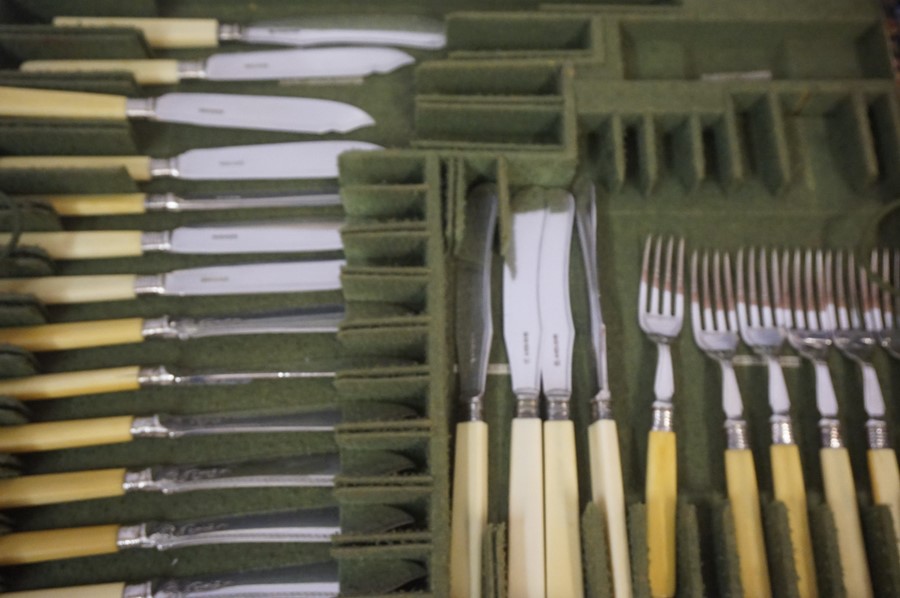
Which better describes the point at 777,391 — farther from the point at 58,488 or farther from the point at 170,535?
the point at 58,488

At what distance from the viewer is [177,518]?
115cm

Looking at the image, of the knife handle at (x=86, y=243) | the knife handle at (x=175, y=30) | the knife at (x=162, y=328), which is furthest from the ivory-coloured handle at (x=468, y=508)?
the knife handle at (x=175, y=30)

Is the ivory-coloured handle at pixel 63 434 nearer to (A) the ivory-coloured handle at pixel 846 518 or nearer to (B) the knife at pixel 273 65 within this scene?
(B) the knife at pixel 273 65

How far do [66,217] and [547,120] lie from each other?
84cm

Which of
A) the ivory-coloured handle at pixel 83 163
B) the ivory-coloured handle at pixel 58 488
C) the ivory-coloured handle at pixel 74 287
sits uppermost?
the ivory-coloured handle at pixel 83 163

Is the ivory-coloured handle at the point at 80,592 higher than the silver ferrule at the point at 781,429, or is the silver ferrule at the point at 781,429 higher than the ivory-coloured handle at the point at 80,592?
the silver ferrule at the point at 781,429

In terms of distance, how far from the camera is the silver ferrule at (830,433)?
3.75 feet

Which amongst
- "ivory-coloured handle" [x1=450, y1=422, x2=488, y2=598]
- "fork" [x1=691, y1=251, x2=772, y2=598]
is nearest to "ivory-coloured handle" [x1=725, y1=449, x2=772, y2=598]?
"fork" [x1=691, y1=251, x2=772, y2=598]

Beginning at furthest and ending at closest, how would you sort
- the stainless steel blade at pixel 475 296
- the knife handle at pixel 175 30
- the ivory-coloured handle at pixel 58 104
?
the knife handle at pixel 175 30
the ivory-coloured handle at pixel 58 104
the stainless steel blade at pixel 475 296

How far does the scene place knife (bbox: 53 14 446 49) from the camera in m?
1.39

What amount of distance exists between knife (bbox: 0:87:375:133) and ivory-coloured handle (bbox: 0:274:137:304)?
29cm

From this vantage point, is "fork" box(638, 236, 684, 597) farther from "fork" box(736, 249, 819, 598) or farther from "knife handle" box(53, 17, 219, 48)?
"knife handle" box(53, 17, 219, 48)

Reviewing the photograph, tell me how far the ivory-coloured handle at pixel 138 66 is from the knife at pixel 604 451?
2.60ft

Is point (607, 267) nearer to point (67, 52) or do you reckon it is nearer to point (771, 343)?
point (771, 343)
